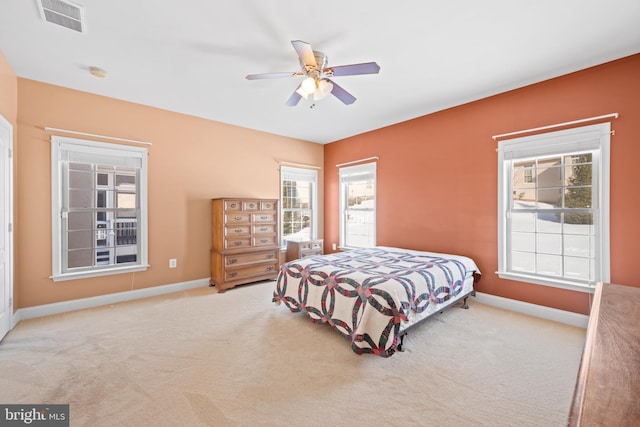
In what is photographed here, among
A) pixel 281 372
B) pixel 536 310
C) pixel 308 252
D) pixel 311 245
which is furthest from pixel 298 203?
pixel 536 310

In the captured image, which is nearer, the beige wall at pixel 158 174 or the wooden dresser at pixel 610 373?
the wooden dresser at pixel 610 373

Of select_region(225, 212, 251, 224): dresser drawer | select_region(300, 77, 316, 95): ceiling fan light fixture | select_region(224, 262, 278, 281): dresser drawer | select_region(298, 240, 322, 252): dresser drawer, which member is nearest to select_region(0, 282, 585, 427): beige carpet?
select_region(224, 262, 278, 281): dresser drawer

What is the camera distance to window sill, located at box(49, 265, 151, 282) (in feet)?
10.5

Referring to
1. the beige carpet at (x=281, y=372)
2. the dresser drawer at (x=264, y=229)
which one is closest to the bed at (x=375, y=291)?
the beige carpet at (x=281, y=372)

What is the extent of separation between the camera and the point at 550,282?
3.00 meters

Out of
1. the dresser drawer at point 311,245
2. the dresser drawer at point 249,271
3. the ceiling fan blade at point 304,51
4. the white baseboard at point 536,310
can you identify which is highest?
the ceiling fan blade at point 304,51

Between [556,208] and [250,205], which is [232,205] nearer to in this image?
[250,205]


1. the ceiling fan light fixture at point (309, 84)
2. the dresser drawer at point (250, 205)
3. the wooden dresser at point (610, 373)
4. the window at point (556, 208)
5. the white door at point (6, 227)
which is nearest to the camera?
the wooden dresser at point (610, 373)

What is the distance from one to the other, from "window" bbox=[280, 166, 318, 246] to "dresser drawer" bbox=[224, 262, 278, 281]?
0.79 m

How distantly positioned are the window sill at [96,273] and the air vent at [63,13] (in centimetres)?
265

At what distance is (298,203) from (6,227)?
12.9ft

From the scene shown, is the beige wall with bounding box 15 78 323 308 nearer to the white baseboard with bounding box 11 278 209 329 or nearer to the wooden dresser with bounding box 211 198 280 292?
the white baseboard with bounding box 11 278 209 329

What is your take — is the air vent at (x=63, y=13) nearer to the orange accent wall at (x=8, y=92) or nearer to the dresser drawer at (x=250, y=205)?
the orange accent wall at (x=8, y=92)

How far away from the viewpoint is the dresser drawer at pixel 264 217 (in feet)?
14.4
